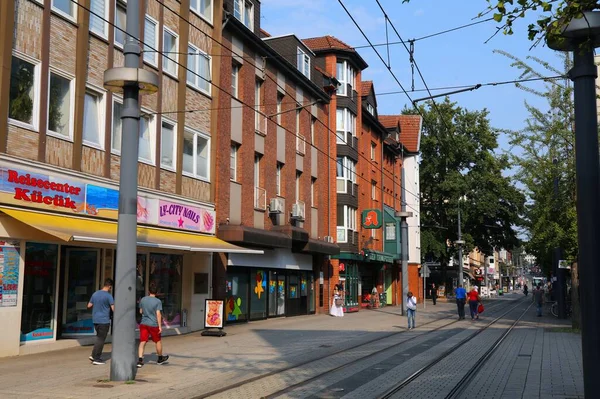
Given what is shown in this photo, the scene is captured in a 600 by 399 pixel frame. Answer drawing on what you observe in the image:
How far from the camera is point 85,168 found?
17.1 m

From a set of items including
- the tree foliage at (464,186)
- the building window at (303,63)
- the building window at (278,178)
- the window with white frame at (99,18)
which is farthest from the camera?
the tree foliage at (464,186)

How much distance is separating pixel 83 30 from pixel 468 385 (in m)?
12.6

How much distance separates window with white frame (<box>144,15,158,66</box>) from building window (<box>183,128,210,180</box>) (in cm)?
276

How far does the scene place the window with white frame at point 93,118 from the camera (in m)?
17.4

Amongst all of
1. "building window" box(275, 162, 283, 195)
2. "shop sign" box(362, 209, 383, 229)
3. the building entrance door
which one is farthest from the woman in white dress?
the building entrance door

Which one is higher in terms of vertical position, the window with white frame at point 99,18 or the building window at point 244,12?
the building window at point 244,12

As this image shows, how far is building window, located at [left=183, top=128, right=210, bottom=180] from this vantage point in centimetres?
2238

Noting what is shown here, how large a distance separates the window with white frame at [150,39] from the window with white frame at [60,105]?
3801 mm

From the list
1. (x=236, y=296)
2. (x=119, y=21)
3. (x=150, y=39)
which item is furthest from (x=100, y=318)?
(x=236, y=296)

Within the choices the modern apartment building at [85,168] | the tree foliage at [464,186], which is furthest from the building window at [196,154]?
the tree foliage at [464,186]

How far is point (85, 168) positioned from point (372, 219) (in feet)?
80.5

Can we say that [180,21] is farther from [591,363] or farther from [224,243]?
[591,363]

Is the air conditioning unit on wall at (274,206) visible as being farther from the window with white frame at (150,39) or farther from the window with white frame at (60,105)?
the window with white frame at (60,105)

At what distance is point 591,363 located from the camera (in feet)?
19.1
